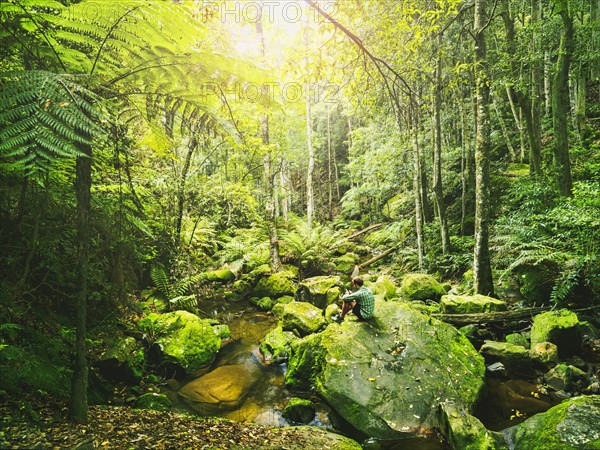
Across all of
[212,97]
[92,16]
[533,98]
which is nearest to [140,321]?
[212,97]

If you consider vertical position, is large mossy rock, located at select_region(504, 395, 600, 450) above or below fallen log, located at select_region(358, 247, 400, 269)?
below

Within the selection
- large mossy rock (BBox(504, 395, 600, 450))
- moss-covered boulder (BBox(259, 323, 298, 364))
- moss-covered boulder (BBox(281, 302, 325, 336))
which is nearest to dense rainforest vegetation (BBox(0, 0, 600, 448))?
moss-covered boulder (BBox(259, 323, 298, 364))

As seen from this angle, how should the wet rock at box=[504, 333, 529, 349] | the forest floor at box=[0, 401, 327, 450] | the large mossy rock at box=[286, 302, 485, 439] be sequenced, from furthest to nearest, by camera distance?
the wet rock at box=[504, 333, 529, 349], the large mossy rock at box=[286, 302, 485, 439], the forest floor at box=[0, 401, 327, 450]

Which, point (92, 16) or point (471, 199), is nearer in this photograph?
point (92, 16)

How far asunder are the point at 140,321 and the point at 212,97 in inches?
214

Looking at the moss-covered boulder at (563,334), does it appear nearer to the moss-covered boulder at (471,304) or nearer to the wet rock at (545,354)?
the wet rock at (545,354)

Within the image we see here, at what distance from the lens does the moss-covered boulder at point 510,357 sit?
593cm

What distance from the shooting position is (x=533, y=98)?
36.3 feet

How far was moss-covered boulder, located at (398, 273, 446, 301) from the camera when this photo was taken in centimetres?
918

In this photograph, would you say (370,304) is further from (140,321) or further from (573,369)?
(140,321)

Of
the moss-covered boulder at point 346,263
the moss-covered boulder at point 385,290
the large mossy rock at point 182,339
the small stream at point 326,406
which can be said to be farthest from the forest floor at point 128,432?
the moss-covered boulder at point 346,263

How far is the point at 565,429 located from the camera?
136 inches

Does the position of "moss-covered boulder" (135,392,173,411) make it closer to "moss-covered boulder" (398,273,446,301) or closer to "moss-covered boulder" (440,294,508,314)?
"moss-covered boulder" (440,294,508,314)

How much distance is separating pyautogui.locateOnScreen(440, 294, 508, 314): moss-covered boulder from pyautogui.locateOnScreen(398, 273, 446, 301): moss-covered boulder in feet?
4.24
